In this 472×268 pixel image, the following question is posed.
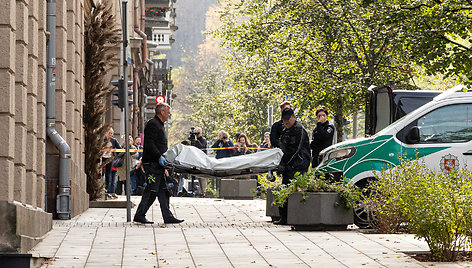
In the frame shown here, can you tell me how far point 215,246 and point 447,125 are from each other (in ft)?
15.9

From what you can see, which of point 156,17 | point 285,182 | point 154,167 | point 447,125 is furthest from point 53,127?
point 156,17

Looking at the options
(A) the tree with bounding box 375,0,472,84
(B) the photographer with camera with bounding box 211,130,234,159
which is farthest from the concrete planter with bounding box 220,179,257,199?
(A) the tree with bounding box 375,0,472,84

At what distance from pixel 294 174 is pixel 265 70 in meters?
21.2

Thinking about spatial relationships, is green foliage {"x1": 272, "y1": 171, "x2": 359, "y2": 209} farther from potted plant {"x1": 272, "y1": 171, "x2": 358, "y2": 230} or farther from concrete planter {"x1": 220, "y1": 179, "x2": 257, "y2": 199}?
concrete planter {"x1": 220, "y1": 179, "x2": 257, "y2": 199}

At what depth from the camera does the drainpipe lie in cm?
1677

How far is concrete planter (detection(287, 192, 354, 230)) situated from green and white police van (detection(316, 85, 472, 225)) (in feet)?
1.95

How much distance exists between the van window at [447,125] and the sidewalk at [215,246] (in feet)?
6.66

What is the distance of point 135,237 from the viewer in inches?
519

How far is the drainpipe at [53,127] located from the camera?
16.8 meters

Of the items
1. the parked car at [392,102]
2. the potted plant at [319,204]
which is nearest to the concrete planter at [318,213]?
the potted plant at [319,204]

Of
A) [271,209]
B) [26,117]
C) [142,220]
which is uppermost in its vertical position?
[26,117]

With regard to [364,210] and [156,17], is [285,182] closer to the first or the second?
[364,210]

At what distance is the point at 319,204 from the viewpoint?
1428 cm

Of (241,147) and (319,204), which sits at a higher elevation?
(241,147)
